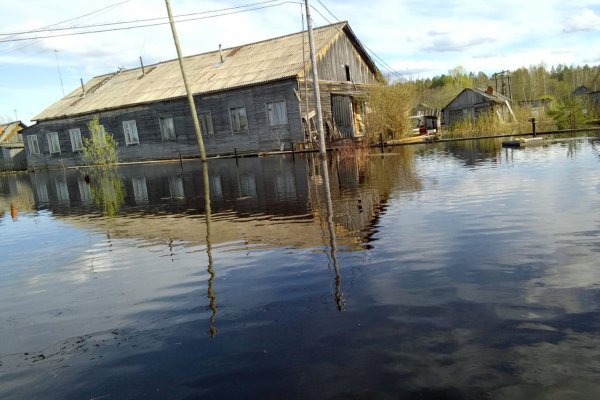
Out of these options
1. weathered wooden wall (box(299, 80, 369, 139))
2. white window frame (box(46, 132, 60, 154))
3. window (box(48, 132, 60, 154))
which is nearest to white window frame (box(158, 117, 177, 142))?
weathered wooden wall (box(299, 80, 369, 139))

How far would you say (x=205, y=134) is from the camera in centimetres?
3300

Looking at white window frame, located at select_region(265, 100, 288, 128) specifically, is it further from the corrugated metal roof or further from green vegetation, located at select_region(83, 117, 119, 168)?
green vegetation, located at select_region(83, 117, 119, 168)

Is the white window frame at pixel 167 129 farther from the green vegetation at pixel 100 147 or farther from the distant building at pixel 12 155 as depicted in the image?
the distant building at pixel 12 155

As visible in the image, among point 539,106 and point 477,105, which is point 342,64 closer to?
point 477,105

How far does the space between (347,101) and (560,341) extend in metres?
31.8

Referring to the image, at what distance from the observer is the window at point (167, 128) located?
3441 centimetres

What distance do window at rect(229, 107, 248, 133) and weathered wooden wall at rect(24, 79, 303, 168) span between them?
28 centimetres

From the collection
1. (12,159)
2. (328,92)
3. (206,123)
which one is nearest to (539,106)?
(328,92)

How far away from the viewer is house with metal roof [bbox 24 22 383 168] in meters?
29.4

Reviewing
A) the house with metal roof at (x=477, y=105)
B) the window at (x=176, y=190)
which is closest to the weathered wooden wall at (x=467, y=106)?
the house with metal roof at (x=477, y=105)

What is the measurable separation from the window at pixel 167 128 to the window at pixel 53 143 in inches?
545

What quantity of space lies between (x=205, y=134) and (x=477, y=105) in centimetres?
3461

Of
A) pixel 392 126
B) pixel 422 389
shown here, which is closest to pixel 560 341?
pixel 422 389

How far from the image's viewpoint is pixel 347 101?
33719 millimetres
